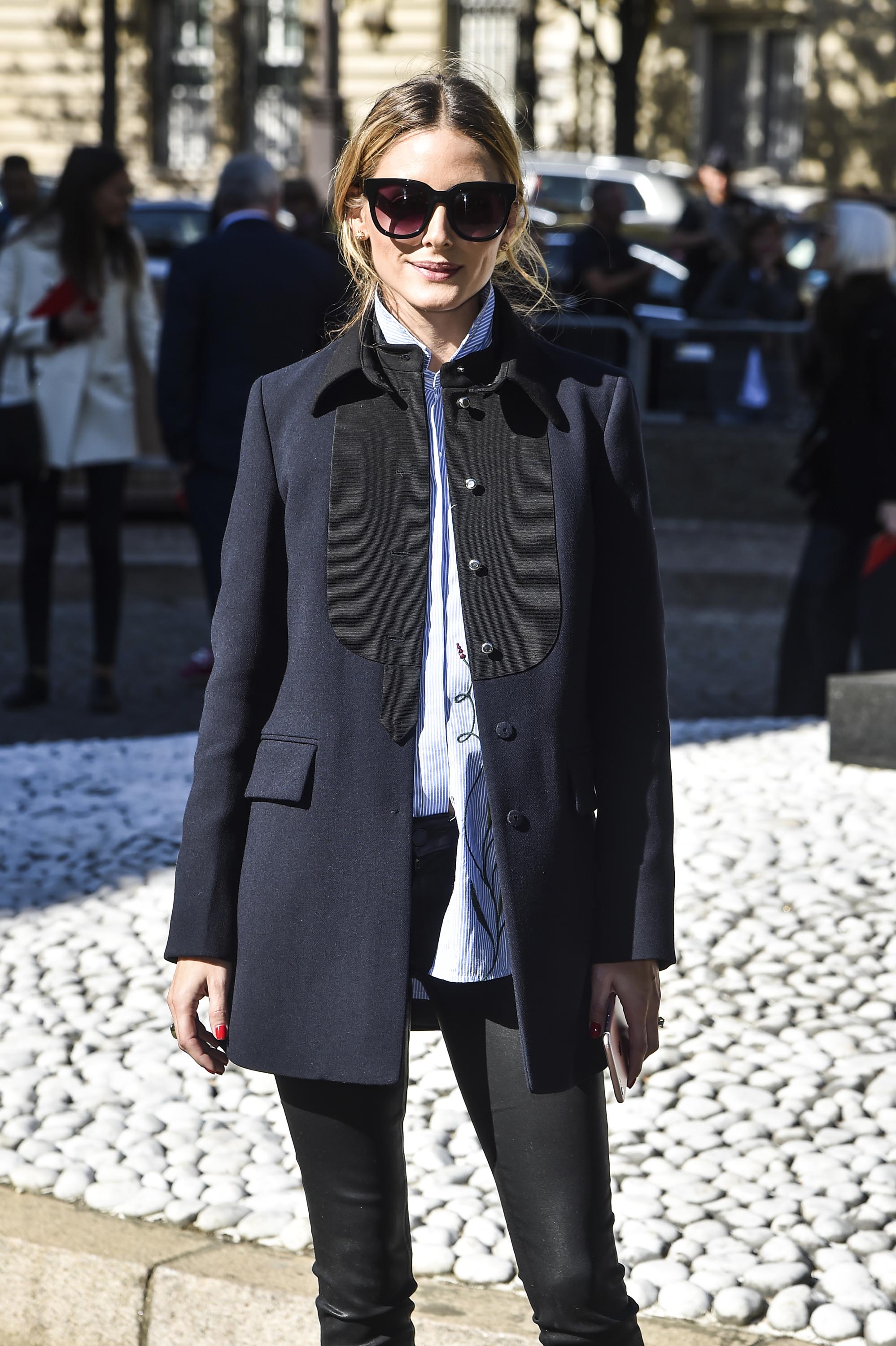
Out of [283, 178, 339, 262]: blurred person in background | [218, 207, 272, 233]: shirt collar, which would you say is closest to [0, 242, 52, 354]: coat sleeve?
[218, 207, 272, 233]: shirt collar

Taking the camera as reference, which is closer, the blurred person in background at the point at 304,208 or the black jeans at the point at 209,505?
the black jeans at the point at 209,505

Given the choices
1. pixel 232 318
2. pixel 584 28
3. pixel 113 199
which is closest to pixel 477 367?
pixel 232 318

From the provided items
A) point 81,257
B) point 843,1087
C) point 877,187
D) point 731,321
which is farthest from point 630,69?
point 843,1087

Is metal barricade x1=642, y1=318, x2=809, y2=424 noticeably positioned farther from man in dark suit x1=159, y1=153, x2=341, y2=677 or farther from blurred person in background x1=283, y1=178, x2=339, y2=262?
man in dark suit x1=159, y1=153, x2=341, y2=677

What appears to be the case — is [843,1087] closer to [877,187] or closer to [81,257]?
[81,257]

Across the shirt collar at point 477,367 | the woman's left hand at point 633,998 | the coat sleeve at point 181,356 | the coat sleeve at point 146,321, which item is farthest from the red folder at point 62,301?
the woman's left hand at point 633,998

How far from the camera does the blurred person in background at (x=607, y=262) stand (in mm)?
12531

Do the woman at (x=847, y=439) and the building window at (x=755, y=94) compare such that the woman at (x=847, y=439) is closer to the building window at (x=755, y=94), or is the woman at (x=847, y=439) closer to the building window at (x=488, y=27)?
the building window at (x=755, y=94)

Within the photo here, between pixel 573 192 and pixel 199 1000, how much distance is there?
1860 cm

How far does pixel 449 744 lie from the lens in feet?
7.19

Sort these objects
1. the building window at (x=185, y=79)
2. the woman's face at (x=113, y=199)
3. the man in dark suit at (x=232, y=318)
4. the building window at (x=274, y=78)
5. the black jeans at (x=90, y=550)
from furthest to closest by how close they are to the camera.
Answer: the building window at (x=185, y=79)
the building window at (x=274, y=78)
the black jeans at (x=90, y=550)
the woman's face at (x=113, y=199)
the man in dark suit at (x=232, y=318)

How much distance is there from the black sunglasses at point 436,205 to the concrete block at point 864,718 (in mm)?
4067

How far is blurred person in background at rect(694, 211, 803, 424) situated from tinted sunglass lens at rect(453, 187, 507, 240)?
9840mm

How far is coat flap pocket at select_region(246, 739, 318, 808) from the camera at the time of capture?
2.18 metres
